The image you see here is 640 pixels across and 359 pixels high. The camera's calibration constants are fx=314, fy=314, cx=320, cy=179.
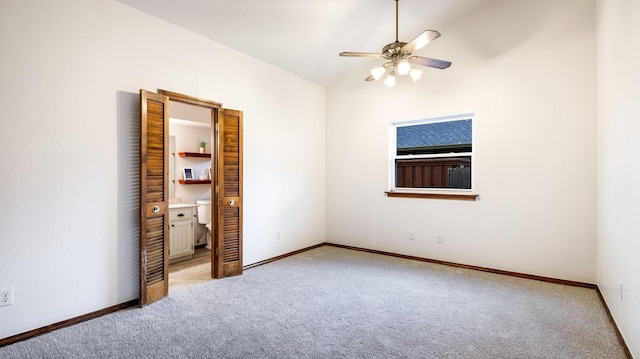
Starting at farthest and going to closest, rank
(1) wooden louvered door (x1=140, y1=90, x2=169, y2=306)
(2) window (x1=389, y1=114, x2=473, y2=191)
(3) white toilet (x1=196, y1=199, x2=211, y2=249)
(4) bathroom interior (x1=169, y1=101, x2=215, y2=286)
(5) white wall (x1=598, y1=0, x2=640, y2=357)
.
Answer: (3) white toilet (x1=196, y1=199, x2=211, y2=249) → (4) bathroom interior (x1=169, y1=101, x2=215, y2=286) → (2) window (x1=389, y1=114, x2=473, y2=191) → (1) wooden louvered door (x1=140, y1=90, x2=169, y2=306) → (5) white wall (x1=598, y1=0, x2=640, y2=357)

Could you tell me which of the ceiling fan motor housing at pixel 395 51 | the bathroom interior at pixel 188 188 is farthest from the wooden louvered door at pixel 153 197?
the ceiling fan motor housing at pixel 395 51

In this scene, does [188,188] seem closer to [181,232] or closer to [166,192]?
[181,232]

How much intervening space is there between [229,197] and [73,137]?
1559mm

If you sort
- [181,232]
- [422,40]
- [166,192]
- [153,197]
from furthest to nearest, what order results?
[181,232]
[166,192]
[153,197]
[422,40]

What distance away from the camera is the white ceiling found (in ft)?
10.1

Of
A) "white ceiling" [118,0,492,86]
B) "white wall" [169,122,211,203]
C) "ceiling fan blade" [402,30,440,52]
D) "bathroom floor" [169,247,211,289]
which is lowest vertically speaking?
"bathroom floor" [169,247,211,289]

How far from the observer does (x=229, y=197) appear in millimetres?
3646

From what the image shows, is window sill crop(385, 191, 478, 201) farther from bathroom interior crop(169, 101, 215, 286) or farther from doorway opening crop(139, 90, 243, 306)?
bathroom interior crop(169, 101, 215, 286)

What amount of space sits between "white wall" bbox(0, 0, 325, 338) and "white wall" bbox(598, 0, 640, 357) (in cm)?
359

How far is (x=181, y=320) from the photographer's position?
254cm

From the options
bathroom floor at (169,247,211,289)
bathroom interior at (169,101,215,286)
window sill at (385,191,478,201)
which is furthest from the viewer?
bathroom interior at (169,101,215,286)

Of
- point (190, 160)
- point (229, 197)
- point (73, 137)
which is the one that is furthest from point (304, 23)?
point (190, 160)

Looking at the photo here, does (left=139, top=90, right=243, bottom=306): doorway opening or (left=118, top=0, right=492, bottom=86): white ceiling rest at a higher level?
(left=118, top=0, right=492, bottom=86): white ceiling

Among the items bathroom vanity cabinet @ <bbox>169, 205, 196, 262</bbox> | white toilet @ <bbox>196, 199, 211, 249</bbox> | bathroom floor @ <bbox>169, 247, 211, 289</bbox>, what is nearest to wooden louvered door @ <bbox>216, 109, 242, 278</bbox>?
bathroom floor @ <bbox>169, 247, 211, 289</bbox>
